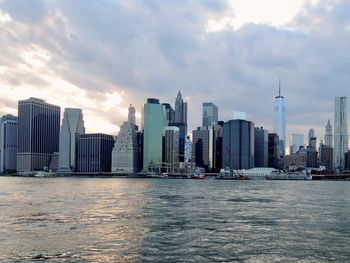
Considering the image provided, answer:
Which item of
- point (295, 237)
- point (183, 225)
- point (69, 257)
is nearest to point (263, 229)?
point (295, 237)

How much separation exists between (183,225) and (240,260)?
18.1 meters

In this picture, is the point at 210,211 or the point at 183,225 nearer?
the point at 183,225

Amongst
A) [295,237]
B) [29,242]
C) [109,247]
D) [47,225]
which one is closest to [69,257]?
[109,247]

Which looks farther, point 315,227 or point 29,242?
point 315,227

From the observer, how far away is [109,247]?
3756cm

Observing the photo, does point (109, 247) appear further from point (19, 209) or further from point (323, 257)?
point (19, 209)

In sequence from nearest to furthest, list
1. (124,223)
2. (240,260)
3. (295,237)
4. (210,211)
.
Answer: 1. (240,260)
2. (295,237)
3. (124,223)
4. (210,211)

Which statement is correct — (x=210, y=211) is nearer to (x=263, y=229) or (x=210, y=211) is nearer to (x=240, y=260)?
(x=263, y=229)

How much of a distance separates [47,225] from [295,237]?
25446mm

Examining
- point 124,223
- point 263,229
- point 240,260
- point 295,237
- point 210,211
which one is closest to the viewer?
point 240,260

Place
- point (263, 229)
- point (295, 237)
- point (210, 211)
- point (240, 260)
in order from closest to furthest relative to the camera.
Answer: point (240, 260) < point (295, 237) < point (263, 229) < point (210, 211)

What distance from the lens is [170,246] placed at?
38281mm

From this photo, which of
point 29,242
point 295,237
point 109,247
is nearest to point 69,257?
point 109,247

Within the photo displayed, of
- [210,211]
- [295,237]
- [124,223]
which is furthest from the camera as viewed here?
[210,211]
